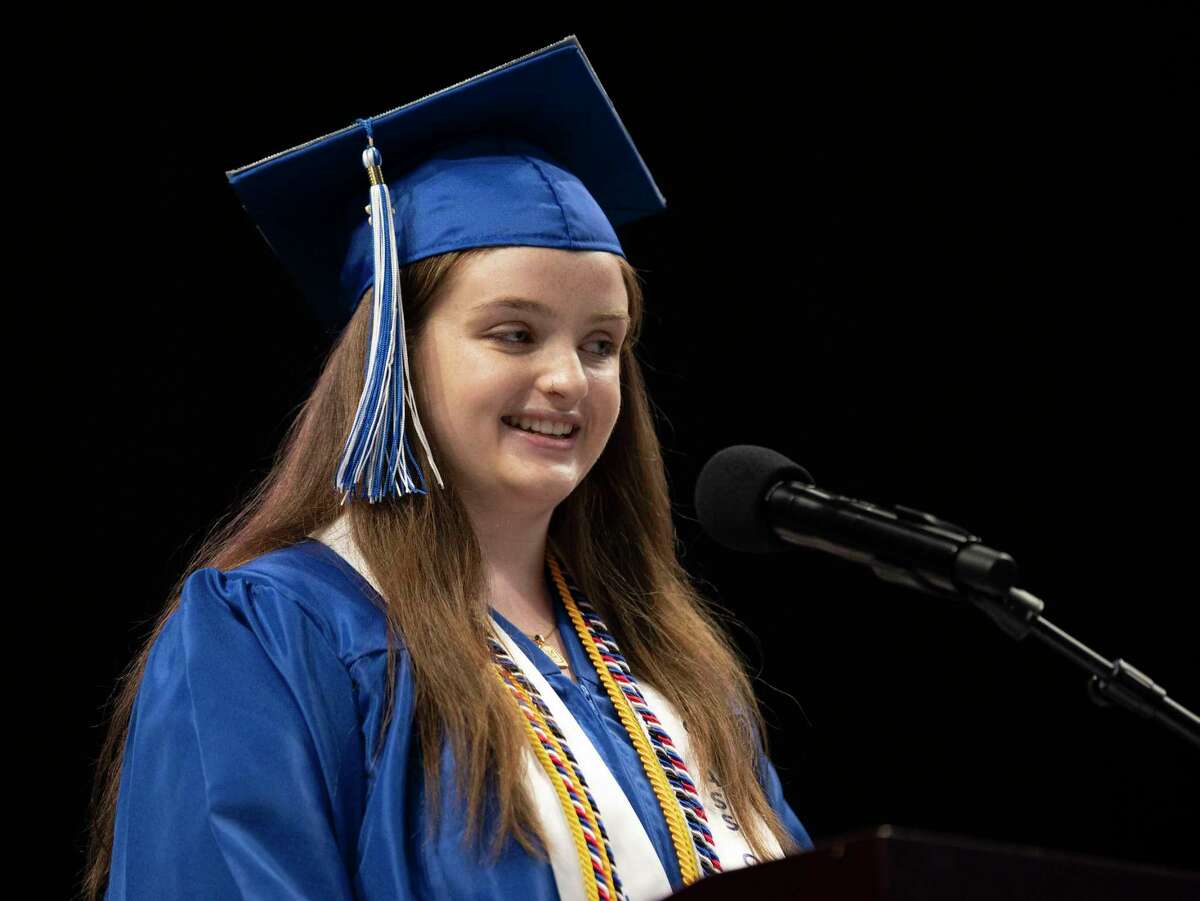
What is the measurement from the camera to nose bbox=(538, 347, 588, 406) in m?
1.76

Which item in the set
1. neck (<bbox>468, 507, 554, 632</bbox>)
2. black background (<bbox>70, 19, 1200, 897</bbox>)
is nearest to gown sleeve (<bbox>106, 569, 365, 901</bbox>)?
neck (<bbox>468, 507, 554, 632</bbox>)

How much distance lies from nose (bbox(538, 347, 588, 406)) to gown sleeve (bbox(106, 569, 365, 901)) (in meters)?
0.40

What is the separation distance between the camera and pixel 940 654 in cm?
314

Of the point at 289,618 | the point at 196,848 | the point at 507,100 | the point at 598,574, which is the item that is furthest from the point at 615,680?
the point at 507,100

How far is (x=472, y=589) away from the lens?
69.7 inches

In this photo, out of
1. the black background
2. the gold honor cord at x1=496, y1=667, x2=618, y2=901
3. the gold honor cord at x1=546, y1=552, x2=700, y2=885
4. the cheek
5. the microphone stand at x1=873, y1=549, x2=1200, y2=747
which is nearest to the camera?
the microphone stand at x1=873, y1=549, x2=1200, y2=747

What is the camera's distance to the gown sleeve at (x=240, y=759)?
142 cm

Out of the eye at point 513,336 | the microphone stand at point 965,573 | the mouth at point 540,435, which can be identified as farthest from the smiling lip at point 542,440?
the microphone stand at point 965,573

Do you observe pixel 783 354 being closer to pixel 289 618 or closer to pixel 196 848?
pixel 289 618

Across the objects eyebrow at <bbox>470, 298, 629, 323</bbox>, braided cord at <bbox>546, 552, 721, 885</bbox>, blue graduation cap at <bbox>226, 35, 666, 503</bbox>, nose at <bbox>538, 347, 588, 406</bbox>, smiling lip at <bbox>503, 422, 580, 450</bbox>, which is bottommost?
braided cord at <bbox>546, 552, 721, 885</bbox>

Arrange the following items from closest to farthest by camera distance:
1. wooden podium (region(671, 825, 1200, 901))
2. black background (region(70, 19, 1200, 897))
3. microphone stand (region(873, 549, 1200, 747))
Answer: wooden podium (region(671, 825, 1200, 901)) → microphone stand (region(873, 549, 1200, 747)) → black background (region(70, 19, 1200, 897))

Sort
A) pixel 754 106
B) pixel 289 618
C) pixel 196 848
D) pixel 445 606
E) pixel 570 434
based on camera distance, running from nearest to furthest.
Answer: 1. pixel 196 848
2. pixel 289 618
3. pixel 445 606
4. pixel 570 434
5. pixel 754 106

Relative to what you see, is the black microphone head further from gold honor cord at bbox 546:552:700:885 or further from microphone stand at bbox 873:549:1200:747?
gold honor cord at bbox 546:552:700:885

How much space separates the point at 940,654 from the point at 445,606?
1.73 metres
